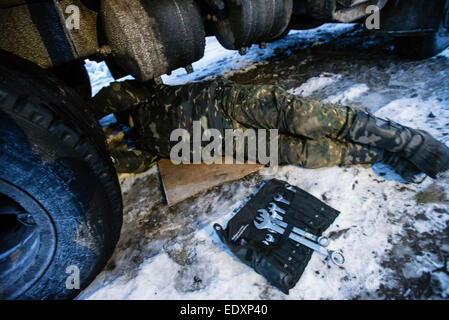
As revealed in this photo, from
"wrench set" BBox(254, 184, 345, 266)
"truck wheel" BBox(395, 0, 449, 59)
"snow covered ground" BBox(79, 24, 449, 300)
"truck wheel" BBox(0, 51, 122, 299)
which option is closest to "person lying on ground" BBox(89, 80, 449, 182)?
"snow covered ground" BBox(79, 24, 449, 300)

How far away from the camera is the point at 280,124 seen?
182 centimetres

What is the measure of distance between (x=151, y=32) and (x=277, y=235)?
1.57 metres

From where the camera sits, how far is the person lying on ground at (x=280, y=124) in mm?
1627

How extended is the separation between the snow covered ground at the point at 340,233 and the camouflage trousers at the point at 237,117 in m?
0.16

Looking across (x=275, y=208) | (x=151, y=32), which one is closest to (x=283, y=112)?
(x=275, y=208)

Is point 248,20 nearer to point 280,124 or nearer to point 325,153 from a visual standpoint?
point 280,124

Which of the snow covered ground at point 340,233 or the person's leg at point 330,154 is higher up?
the person's leg at point 330,154

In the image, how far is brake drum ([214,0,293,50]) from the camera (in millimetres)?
1938

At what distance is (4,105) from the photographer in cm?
91

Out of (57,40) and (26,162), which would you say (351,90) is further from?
(26,162)

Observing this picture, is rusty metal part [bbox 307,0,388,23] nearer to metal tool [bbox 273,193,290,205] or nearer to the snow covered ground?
the snow covered ground

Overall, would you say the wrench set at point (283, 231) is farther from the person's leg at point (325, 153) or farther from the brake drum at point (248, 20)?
the brake drum at point (248, 20)

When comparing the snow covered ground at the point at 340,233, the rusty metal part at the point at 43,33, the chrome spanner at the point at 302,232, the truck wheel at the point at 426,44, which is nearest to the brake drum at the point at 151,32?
the rusty metal part at the point at 43,33
